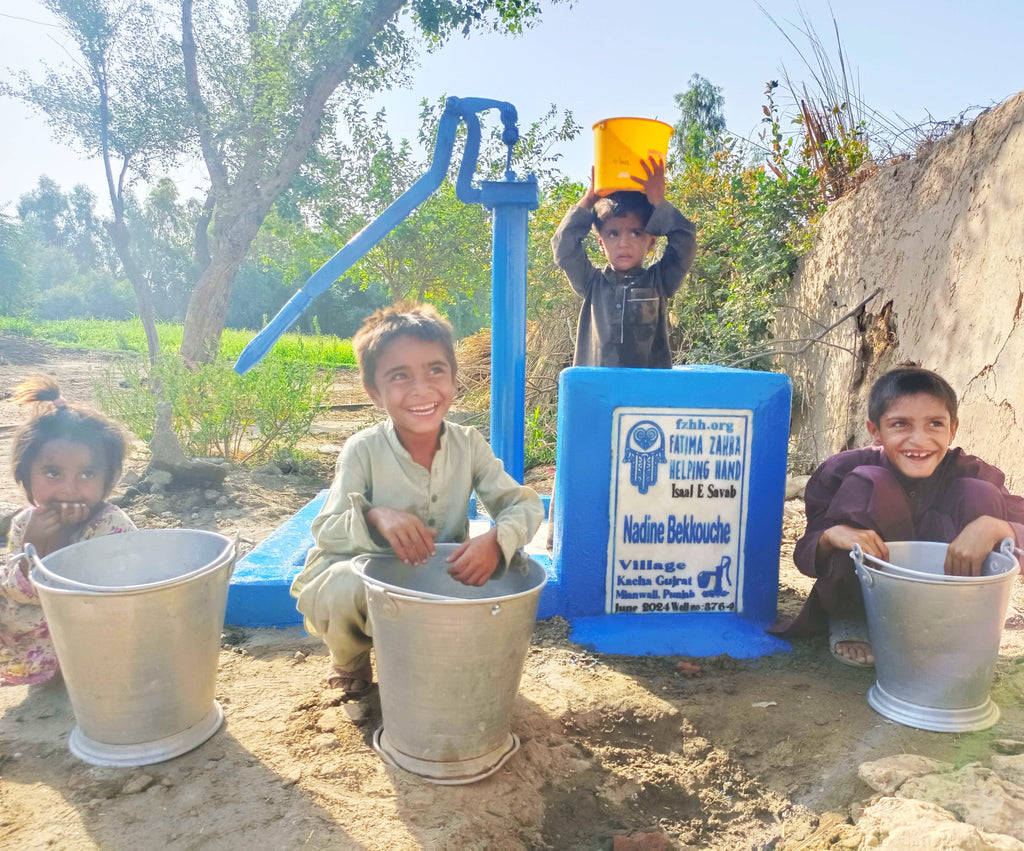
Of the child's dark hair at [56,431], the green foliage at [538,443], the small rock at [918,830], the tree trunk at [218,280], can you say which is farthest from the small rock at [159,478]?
the tree trunk at [218,280]

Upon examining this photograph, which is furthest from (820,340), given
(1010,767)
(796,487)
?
(1010,767)

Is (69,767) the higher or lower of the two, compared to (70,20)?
lower

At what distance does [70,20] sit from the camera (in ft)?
33.1

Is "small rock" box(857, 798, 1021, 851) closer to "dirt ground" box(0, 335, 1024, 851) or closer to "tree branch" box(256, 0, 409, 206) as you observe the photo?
"dirt ground" box(0, 335, 1024, 851)

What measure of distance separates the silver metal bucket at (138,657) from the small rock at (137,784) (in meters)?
0.07

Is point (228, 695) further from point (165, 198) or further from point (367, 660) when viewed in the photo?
point (165, 198)

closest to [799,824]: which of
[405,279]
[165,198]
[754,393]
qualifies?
[754,393]

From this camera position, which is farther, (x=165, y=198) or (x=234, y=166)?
(x=165, y=198)

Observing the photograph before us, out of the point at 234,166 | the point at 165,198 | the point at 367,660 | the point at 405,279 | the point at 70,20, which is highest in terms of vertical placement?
the point at 165,198

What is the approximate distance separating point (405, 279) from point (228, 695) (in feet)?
23.5

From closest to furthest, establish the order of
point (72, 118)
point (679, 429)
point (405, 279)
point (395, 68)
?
point (679, 429)
point (405, 279)
point (395, 68)
point (72, 118)

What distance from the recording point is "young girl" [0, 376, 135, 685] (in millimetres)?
1946

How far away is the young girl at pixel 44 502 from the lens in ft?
6.39

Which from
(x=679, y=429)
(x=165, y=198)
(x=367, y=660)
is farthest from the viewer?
(x=165, y=198)
